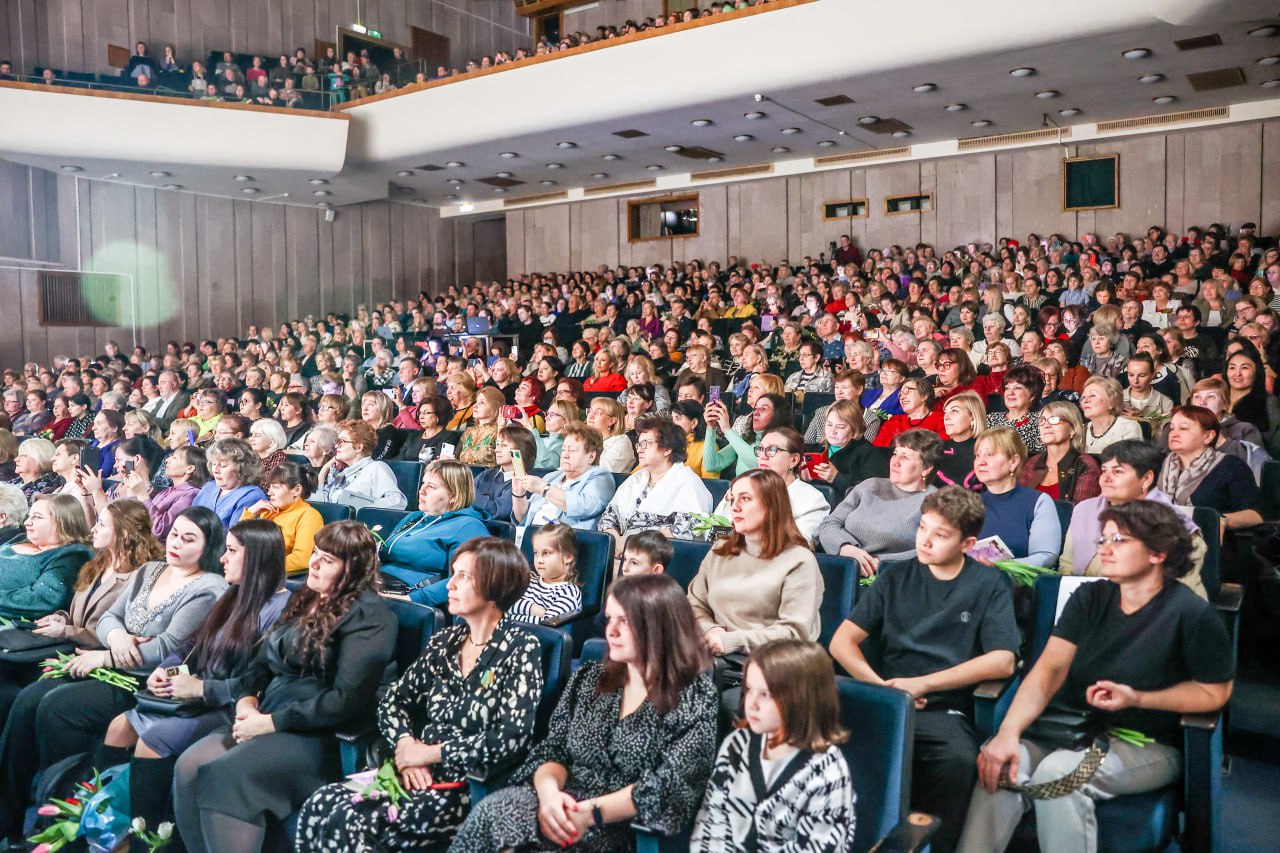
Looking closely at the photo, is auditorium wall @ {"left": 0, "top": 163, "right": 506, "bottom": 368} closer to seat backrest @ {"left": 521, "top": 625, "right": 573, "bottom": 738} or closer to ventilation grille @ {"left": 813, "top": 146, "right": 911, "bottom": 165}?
ventilation grille @ {"left": 813, "top": 146, "right": 911, "bottom": 165}

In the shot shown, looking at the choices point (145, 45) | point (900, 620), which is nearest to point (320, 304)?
point (145, 45)

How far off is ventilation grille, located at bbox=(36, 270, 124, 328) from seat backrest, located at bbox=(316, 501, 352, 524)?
909 cm

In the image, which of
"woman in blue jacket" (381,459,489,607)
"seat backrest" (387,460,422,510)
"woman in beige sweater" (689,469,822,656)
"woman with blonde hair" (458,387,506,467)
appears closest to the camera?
"woman in beige sweater" (689,469,822,656)

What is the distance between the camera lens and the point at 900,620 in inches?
79.4

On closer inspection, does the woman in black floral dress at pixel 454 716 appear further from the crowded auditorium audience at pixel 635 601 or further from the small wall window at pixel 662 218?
the small wall window at pixel 662 218

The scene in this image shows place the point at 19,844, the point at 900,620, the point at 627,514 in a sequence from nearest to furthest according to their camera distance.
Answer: the point at 900,620 → the point at 19,844 → the point at 627,514

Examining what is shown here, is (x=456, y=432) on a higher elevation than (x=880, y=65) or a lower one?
lower

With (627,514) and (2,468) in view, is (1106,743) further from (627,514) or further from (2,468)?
(2,468)

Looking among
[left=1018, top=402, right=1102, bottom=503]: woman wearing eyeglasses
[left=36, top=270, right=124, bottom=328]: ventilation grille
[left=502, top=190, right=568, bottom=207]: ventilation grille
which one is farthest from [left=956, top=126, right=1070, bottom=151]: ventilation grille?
[left=36, top=270, right=124, bottom=328]: ventilation grille

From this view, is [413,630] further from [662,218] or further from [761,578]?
[662,218]

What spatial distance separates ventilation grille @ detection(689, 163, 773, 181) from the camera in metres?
10.9

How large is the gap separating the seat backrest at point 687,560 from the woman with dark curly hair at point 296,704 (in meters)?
0.75

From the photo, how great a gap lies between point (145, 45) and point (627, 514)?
394 inches

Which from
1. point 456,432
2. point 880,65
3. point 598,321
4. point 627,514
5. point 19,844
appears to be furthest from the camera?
point 598,321
